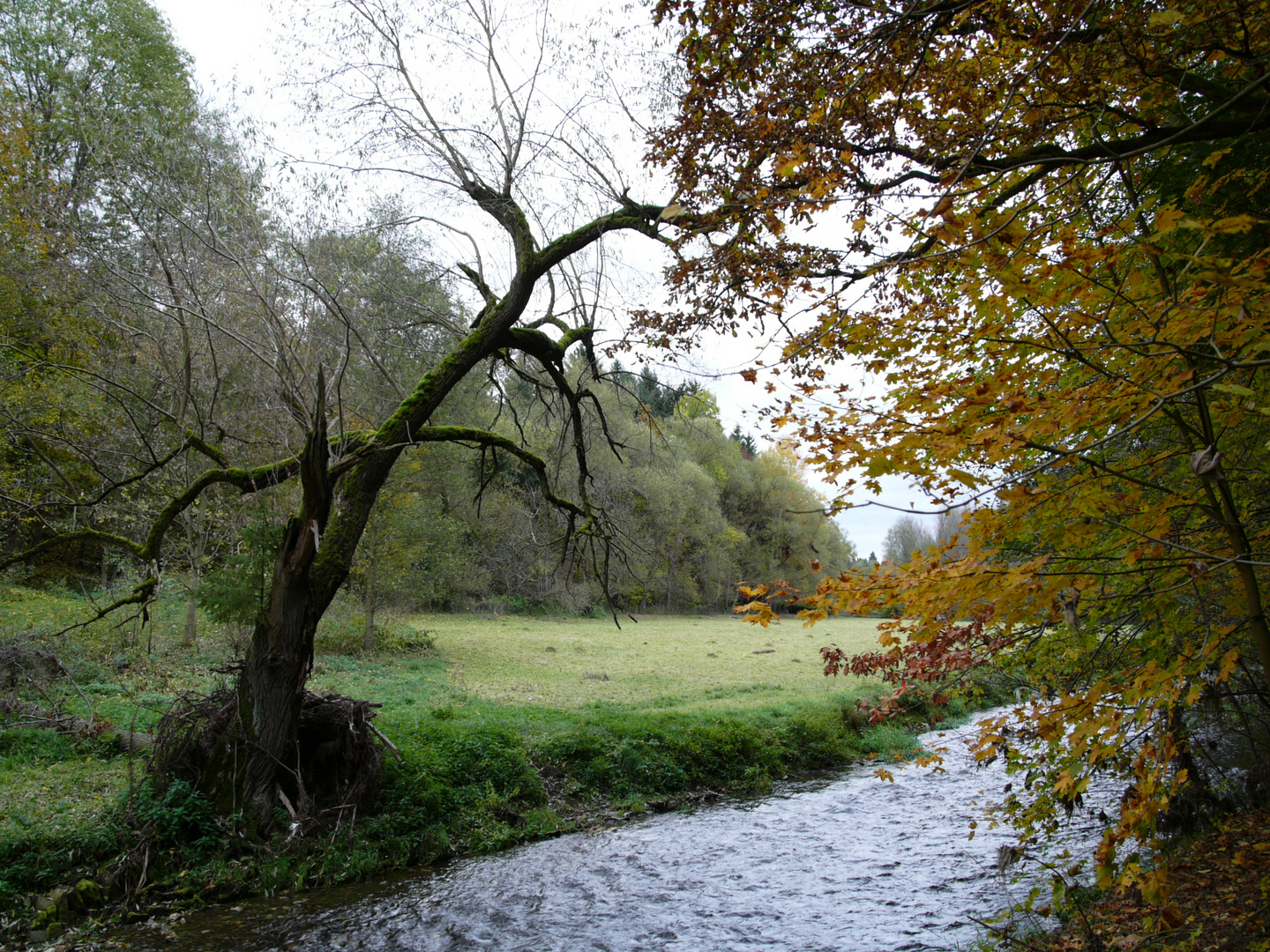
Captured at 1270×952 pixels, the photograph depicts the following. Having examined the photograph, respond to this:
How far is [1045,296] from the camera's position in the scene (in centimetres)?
359

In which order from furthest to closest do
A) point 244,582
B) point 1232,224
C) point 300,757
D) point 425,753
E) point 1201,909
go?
point 425,753 → point 300,757 → point 244,582 → point 1201,909 → point 1232,224

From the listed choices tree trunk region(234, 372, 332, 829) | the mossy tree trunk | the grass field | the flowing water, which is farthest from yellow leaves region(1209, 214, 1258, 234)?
the grass field

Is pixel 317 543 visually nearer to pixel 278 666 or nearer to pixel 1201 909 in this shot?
pixel 278 666

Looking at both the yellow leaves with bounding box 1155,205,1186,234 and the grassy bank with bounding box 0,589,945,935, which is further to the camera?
the grassy bank with bounding box 0,589,945,935

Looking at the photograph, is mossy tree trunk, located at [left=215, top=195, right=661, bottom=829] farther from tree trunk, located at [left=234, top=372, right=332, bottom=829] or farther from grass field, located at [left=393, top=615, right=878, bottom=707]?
grass field, located at [left=393, top=615, right=878, bottom=707]

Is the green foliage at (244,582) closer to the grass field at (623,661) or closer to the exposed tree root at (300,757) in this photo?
the exposed tree root at (300,757)

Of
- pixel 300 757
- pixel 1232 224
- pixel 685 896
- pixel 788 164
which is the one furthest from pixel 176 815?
pixel 1232 224

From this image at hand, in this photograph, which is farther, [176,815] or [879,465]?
[176,815]

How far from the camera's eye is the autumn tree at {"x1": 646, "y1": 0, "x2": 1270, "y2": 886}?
338 cm

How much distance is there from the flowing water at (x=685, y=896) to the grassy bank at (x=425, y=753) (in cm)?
54

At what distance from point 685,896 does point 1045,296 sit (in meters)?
6.56

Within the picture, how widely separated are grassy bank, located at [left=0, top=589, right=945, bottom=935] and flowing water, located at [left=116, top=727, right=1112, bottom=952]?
54 centimetres

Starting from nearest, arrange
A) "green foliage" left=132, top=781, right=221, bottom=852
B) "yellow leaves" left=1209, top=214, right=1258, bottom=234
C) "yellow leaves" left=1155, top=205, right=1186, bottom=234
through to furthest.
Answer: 1. "yellow leaves" left=1155, top=205, right=1186, bottom=234
2. "yellow leaves" left=1209, top=214, right=1258, bottom=234
3. "green foliage" left=132, top=781, right=221, bottom=852

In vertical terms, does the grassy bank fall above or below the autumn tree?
below
